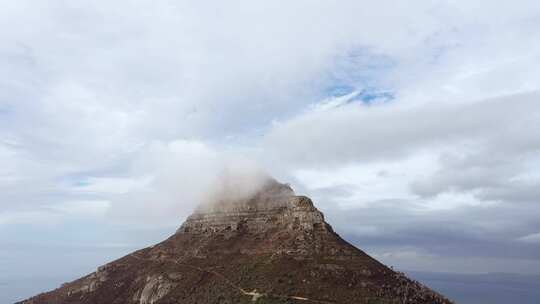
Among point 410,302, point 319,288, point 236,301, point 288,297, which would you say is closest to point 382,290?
point 410,302

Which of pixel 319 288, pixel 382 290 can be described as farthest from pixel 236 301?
pixel 382 290

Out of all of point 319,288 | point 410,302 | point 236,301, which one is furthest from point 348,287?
point 236,301

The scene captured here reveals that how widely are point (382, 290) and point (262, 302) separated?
47229 mm

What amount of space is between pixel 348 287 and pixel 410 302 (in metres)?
24.0

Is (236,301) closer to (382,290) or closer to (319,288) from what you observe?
(319,288)

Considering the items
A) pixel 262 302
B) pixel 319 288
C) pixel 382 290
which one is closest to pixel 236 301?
pixel 262 302

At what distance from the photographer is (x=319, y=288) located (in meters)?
197

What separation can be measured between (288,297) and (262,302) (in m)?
10.2

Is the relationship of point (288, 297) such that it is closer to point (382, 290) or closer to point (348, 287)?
point (348, 287)

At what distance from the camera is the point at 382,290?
196 meters

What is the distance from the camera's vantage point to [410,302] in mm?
191750

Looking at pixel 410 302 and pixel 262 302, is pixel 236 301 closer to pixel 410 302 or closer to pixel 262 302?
pixel 262 302

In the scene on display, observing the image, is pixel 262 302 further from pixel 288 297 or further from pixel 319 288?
pixel 319 288

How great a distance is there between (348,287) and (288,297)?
80.1ft
